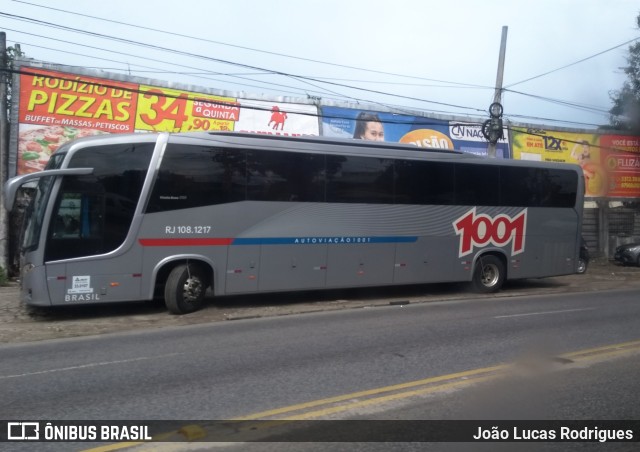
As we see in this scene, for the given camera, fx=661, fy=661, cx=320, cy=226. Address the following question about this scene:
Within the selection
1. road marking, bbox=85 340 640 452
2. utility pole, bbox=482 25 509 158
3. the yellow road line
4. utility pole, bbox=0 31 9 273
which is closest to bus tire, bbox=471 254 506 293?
utility pole, bbox=482 25 509 158

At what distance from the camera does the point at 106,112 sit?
19.6 m

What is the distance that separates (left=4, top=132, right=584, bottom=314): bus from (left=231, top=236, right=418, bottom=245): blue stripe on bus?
0.03 m

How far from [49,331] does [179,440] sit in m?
7.15

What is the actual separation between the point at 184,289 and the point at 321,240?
3278mm

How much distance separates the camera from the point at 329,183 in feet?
49.3

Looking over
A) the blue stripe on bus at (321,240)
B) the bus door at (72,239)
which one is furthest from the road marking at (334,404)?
the bus door at (72,239)

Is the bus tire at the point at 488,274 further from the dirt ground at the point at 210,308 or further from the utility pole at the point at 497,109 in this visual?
the utility pole at the point at 497,109

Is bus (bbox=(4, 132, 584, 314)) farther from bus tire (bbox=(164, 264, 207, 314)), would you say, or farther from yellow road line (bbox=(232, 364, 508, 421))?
yellow road line (bbox=(232, 364, 508, 421))

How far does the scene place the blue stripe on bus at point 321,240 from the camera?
46.3ft

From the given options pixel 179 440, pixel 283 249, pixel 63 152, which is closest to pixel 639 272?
pixel 283 249

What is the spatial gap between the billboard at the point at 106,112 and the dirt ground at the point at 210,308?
430cm

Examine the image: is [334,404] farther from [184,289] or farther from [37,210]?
[37,210]

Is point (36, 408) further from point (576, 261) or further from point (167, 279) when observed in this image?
point (576, 261)

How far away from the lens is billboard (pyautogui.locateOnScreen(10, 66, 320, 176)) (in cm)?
1862
